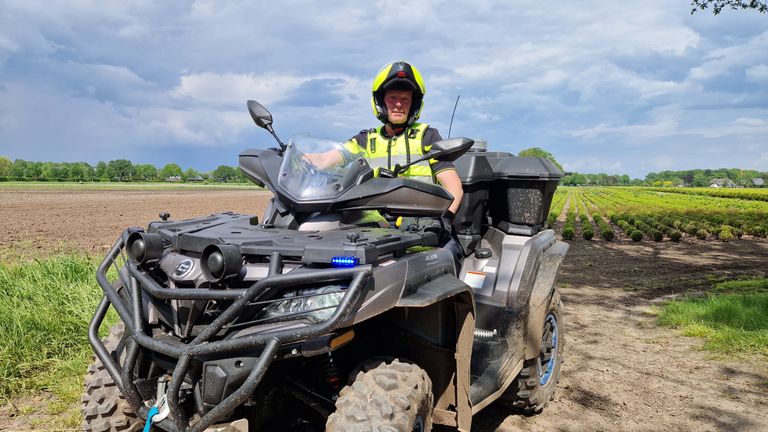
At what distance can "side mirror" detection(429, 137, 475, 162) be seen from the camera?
2787mm

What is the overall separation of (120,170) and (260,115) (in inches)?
4807

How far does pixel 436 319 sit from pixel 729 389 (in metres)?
3.52

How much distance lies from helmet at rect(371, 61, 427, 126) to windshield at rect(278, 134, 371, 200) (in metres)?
1.25

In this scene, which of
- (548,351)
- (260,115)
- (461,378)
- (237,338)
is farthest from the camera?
(548,351)

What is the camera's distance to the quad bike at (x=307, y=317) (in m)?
2.05

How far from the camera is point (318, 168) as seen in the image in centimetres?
291

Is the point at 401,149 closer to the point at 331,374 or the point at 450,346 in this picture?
the point at 450,346

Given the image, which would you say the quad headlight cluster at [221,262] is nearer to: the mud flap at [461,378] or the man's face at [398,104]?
the mud flap at [461,378]

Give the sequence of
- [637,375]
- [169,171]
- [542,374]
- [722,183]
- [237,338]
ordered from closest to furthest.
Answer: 1. [237,338]
2. [542,374]
3. [637,375]
4. [722,183]
5. [169,171]

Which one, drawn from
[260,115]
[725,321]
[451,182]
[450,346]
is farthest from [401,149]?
[725,321]

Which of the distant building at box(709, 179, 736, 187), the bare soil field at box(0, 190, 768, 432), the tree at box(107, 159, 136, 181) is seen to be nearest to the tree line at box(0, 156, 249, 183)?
the tree at box(107, 159, 136, 181)

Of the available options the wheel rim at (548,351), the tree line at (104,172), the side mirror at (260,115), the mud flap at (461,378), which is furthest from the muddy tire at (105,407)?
the tree line at (104,172)

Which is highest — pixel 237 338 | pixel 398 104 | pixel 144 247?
pixel 398 104

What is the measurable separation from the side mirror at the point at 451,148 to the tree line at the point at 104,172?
9069 cm
